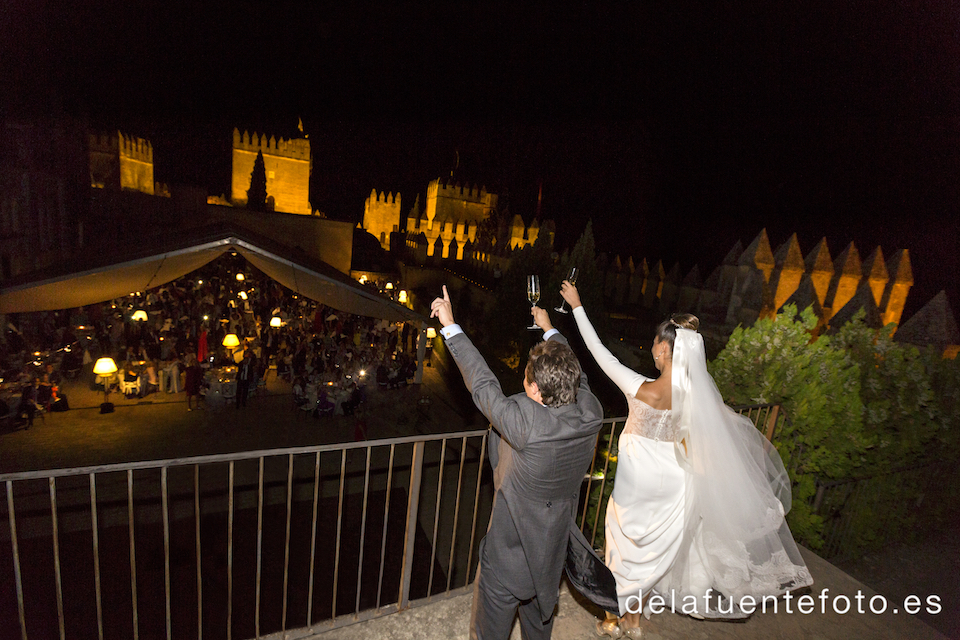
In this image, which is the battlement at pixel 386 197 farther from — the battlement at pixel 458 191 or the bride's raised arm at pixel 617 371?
the bride's raised arm at pixel 617 371

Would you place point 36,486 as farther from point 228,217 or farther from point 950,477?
point 228,217

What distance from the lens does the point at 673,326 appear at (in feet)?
8.90

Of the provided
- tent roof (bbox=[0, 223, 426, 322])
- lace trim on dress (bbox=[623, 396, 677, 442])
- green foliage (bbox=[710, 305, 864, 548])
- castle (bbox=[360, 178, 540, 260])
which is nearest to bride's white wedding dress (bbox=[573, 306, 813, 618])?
lace trim on dress (bbox=[623, 396, 677, 442])

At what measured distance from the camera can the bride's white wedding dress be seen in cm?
274

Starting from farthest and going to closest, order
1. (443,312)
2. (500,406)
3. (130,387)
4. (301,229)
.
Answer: (301,229) < (130,387) < (443,312) < (500,406)

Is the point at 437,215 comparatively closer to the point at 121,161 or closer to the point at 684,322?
the point at 121,161

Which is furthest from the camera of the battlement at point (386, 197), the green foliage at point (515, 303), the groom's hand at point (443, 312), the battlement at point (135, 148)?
the battlement at point (386, 197)

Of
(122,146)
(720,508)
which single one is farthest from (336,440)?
(122,146)

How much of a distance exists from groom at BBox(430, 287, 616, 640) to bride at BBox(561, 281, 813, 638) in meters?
0.67

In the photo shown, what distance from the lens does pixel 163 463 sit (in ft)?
7.41

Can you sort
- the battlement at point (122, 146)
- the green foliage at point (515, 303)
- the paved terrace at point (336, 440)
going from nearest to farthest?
the paved terrace at point (336, 440), the green foliage at point (515, 303), the battlement at point (122, 146)

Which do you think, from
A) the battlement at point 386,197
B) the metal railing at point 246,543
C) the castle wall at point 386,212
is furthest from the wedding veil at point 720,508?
the battlement at point 386,197

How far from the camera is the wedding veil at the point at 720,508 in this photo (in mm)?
2715

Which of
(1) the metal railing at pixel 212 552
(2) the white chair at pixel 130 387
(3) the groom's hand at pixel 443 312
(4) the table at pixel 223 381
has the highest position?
(3) the groom's hand at pixel 443 312
